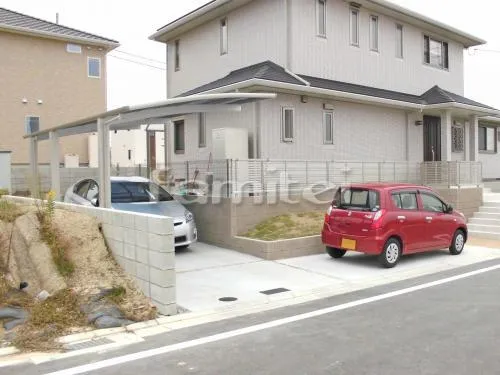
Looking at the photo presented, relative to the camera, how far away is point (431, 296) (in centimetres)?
742

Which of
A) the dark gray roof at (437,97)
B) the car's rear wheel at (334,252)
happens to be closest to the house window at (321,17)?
the dark gray roof at (437,97)

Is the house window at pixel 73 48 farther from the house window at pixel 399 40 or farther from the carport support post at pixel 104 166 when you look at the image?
the carport support post at pixel 104 166

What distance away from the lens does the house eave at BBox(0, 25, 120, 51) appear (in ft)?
72.3

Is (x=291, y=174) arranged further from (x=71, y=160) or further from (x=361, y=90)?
(x=71, y=160)

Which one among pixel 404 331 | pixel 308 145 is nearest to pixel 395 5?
pixel 308 145

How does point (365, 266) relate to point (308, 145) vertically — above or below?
below

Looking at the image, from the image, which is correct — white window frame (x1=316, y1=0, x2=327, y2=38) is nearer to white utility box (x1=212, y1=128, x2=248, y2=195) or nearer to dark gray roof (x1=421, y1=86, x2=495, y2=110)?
white utility box (x1=212, y1=128, x2=248, y2=195)

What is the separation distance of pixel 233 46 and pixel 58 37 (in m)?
11.1

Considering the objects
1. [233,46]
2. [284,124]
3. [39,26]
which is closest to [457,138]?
[284,124]

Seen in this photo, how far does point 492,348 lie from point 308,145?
9.94 meters

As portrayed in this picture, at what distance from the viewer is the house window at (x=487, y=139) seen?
22.4 metres

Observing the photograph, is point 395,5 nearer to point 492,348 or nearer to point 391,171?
point 391,171

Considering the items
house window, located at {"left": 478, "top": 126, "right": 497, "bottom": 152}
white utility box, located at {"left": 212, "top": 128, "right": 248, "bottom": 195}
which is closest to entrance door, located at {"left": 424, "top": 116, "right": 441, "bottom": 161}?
house window, located at {"left": 478, "top": 126, "right": 497, "bottom": 152}

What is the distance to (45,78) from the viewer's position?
76.7ft
